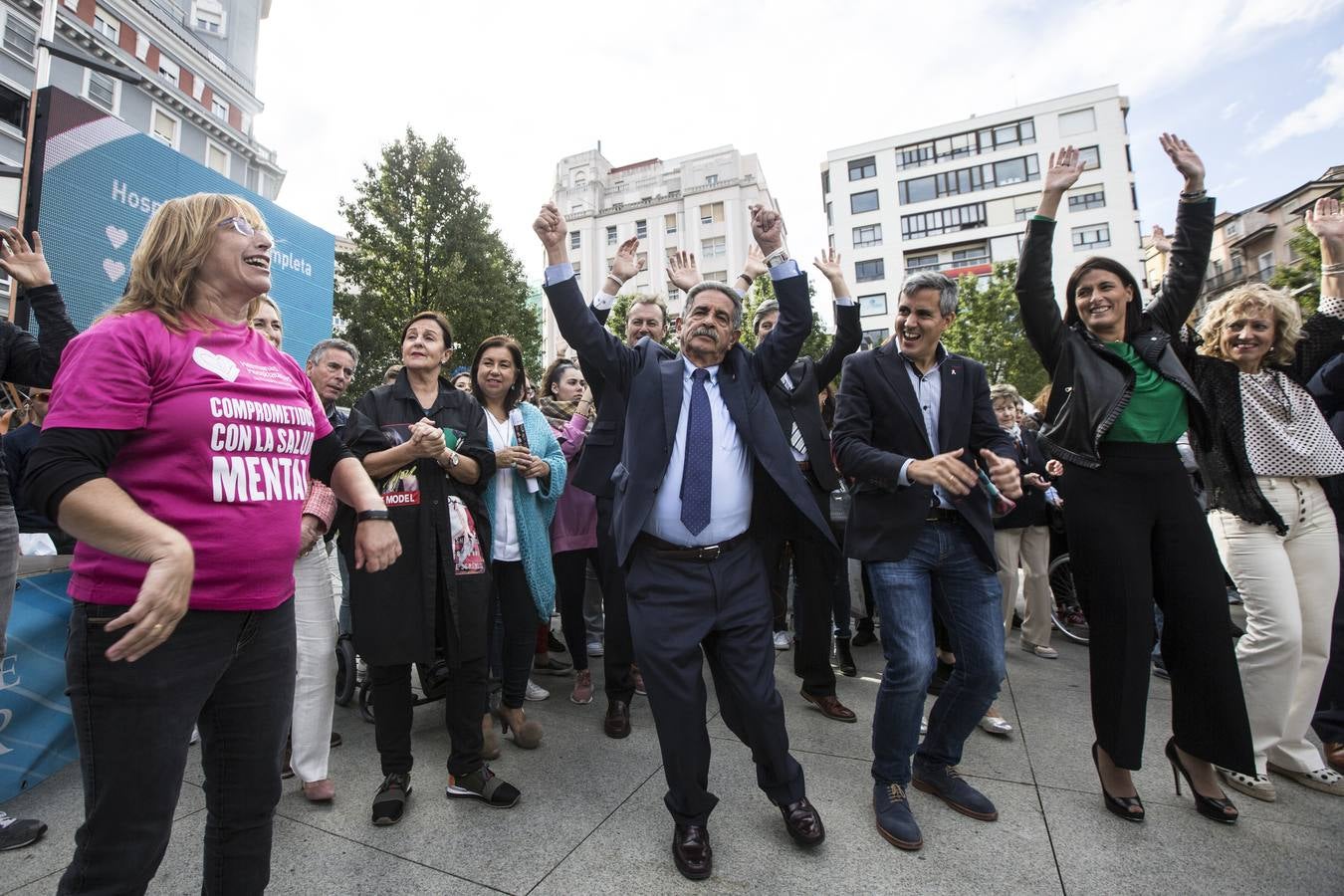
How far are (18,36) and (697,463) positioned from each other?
34.1m

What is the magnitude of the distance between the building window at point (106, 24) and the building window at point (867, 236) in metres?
46.5

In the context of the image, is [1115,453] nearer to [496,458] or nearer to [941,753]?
[941,753]

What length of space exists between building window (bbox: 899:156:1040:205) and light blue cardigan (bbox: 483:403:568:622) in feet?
174

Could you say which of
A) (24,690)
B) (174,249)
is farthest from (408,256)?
(174,249)

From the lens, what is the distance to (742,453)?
8.62 ft

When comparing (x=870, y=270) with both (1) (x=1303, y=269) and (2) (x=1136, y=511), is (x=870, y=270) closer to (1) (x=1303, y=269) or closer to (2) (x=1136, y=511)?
(1) (x=1303, y=269)

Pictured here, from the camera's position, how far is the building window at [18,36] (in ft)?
72.1

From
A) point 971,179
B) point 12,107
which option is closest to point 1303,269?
point 971,179

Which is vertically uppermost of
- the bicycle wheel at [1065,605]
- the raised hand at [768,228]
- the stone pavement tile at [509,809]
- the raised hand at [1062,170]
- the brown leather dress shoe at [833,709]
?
the raised hand at [1062,170]

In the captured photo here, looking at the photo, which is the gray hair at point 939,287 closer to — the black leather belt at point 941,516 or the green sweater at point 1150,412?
the green sweater at point 1150,412

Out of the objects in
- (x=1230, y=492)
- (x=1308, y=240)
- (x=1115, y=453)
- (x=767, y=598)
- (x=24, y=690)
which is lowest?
(x=24, y=690)

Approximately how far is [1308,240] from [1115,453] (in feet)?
69.0

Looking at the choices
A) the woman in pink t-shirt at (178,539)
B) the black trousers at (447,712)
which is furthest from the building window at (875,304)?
the woman in pink t-shirt at (178,539)

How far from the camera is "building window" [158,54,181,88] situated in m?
30.6
